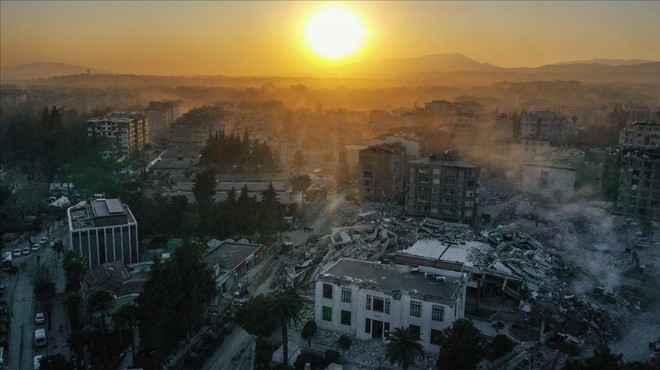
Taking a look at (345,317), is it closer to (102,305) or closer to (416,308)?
(416,308)

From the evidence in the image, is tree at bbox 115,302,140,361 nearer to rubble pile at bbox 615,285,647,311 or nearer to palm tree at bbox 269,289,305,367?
palm tree at bbox 269,289,305,367

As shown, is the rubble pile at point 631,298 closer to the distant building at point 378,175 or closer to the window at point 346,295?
the window at point 346,295

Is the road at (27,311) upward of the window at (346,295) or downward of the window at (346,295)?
downward

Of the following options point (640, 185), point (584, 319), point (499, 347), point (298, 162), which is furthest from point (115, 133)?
point (584, 319)

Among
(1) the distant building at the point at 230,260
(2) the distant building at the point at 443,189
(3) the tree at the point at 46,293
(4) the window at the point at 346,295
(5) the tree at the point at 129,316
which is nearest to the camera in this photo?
(5) the tree at the point at 129,316

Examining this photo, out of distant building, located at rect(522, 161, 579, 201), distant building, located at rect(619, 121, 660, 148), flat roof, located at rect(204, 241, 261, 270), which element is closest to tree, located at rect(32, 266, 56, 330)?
flat roof, located at rect(204, 241, 261, 270)

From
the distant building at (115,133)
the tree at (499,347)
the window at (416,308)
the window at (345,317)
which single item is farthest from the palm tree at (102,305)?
the distant building at (115,133)
